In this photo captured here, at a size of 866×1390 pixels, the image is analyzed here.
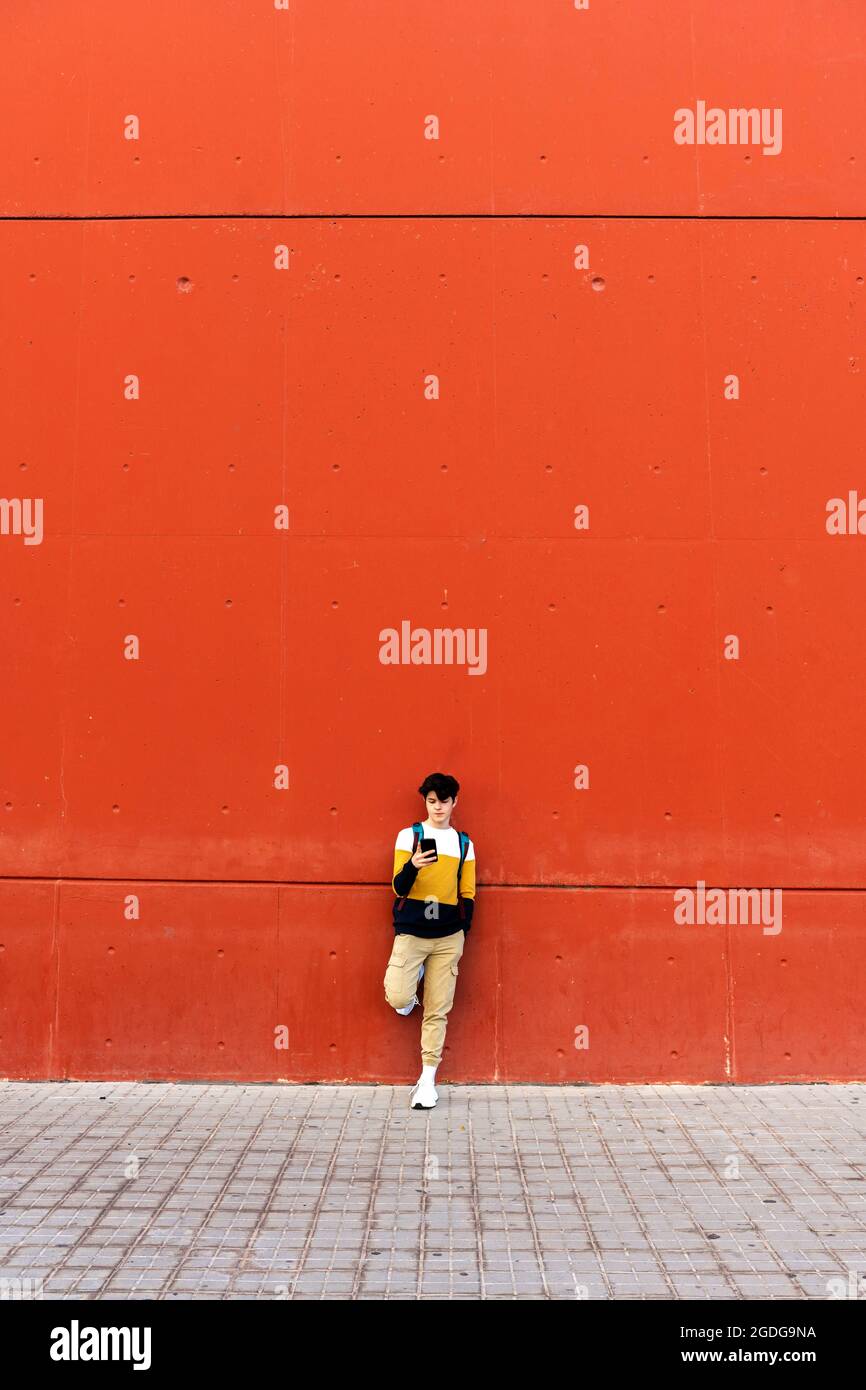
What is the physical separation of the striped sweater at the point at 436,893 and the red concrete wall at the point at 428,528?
1.40 feet

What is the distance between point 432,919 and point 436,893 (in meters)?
0.16

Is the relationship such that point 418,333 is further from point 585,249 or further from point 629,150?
point 629,150

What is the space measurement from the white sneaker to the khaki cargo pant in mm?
121

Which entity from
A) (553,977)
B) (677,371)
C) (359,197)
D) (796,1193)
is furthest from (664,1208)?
(359,197)

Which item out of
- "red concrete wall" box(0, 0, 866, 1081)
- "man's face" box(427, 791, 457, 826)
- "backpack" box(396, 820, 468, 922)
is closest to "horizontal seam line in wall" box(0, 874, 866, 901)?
"red concrete wall" box(0, 0, 866, 1081)

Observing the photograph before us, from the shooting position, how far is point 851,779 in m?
7.45

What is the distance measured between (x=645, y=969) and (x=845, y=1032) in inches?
52.5

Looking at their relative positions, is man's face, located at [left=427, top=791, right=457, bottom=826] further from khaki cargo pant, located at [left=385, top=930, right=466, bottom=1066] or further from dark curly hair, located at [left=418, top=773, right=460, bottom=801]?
khaki cargo pant, located at [left=385, top=930, right=466, bottom=1066]

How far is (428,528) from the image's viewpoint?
756 cm

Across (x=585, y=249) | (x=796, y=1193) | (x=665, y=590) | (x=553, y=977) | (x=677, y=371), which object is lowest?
(x=796, y=1193)

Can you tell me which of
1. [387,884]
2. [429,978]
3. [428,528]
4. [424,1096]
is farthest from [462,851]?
[428,528]

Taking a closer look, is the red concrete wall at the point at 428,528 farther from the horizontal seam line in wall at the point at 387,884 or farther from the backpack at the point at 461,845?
the backpack at the point at 461,845

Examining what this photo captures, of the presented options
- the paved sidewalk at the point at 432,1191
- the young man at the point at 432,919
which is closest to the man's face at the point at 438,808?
the young man at the point at 432,919

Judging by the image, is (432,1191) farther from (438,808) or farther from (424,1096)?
(438,808)
